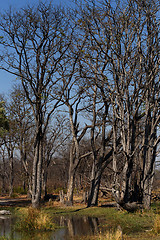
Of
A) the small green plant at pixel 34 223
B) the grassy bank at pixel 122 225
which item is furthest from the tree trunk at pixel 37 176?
the small green plant at pixel 34 223

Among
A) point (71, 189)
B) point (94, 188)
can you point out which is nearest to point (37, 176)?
point (71, 189)

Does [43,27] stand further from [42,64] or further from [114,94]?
[114,94]

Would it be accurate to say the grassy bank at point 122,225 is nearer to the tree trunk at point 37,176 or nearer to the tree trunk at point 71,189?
the tree trunk at point 37,176

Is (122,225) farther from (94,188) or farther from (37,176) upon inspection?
(94,188)

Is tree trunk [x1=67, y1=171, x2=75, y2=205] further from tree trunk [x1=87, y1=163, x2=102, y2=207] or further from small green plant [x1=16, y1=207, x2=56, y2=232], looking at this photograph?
small green plant [x1=16, y1=207, x2=56, y2=232]

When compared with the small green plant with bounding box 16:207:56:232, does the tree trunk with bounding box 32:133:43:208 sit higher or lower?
higher

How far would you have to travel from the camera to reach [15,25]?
1953cm

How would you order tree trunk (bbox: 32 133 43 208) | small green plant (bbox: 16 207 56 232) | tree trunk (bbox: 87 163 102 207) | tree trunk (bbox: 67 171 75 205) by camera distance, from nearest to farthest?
small green plant (bbox: 16 207 56 232) → tree trunk (bbox: 32 133 43 208) → tree trunk (bbox: 87 163 102 207) → tree trunk (bbox: 67 171 75 205)

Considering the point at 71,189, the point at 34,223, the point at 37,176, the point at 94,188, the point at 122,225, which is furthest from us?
the point at 71,189

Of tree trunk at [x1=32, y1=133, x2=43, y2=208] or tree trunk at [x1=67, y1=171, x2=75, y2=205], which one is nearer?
tree trunk at [x1=32, y1=133, x2=43, y2=208]

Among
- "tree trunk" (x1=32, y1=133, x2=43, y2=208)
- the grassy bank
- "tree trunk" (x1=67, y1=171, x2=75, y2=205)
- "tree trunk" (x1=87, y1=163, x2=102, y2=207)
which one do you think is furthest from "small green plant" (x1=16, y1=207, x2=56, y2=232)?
"tree trunk" (x1=67, y1=171, x2=75, y2=205)

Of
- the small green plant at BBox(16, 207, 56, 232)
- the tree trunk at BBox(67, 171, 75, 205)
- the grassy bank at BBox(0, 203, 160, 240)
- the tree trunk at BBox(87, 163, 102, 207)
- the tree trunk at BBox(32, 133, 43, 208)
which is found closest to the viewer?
the grassy bank at BBox(0, 203, 160, 240)

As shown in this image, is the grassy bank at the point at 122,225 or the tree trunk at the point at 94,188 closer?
the grassy bank at the point at 122,225

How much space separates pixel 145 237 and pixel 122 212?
23.7 ft
